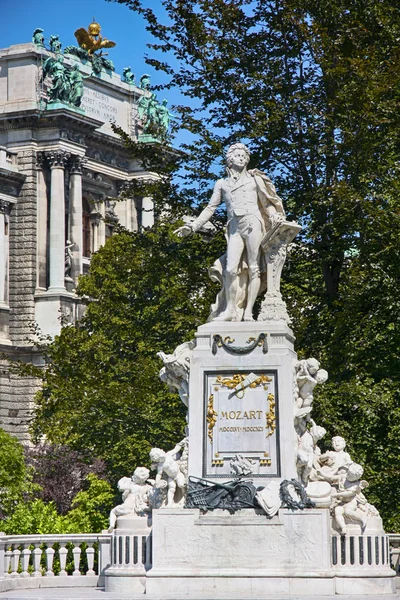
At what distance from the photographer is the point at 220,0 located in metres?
35.5

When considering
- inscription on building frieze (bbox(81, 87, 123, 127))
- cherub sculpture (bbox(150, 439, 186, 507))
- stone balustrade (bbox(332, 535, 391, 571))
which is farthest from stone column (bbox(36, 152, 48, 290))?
stone balustrade (bbox(332, 535, 391, 571))

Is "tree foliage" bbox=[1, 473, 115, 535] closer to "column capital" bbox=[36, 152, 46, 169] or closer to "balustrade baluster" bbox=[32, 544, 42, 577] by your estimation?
"balustrade baluster" bbox=[32, 544, 42, 577]

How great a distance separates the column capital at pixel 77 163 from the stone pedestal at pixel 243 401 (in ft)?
175

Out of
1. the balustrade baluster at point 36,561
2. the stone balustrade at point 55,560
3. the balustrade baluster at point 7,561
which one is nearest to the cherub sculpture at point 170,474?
the stone balustrade at point 55,560

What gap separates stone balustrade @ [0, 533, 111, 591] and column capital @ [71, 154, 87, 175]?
2045 inches

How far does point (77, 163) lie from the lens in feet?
247

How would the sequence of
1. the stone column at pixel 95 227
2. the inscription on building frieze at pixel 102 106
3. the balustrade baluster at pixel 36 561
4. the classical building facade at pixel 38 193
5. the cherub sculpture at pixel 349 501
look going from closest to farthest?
the cherub sculpture at pixel 349 501 < the balustrade baluster at pixel 36 561 < the classical building facade at pixel 38 193 < the stone column at pixel 95 227 < the inscription on building frieze at pixel 102 106

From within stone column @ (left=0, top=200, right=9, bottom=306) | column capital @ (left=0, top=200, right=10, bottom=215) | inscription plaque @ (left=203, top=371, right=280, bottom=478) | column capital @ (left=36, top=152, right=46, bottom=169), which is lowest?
inscription plaque @ (left=203, top=371, right=280, bottom=478)

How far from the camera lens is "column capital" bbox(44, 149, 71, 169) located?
2906 inches

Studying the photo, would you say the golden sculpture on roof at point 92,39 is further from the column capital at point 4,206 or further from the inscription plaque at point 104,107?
the column capital at point 4,206

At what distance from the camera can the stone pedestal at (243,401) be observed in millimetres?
21891

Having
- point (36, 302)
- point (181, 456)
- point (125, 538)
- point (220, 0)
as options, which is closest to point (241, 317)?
point (181, 456)

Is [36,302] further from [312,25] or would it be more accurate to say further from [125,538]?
[125,538]

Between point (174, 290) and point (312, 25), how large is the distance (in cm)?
658
